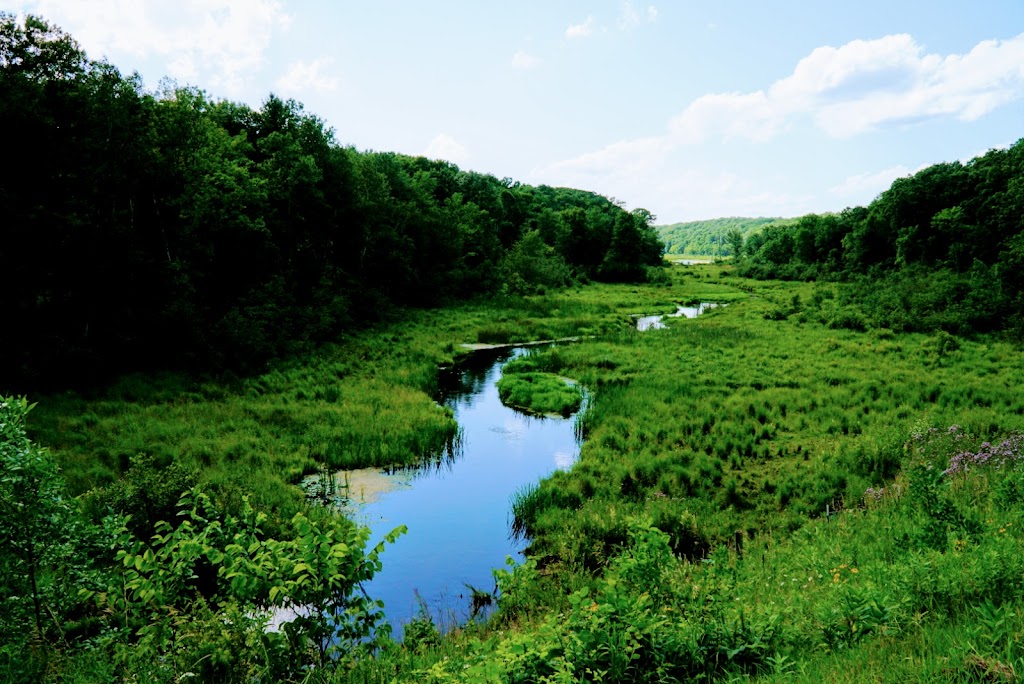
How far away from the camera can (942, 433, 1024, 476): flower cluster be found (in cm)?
1151

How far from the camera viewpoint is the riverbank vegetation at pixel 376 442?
572 centimetres

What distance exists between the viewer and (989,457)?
12.0 m

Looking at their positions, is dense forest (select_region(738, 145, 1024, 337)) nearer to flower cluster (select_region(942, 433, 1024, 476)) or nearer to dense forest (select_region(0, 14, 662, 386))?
flower cluster (select_region(942, 433, 1024, 476))

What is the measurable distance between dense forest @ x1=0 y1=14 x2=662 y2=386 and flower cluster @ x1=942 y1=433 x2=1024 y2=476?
83.3 ft

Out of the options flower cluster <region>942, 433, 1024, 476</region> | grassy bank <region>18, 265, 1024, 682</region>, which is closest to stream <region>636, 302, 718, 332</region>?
grassy bank <region>18, 265, 1024, 682</region>

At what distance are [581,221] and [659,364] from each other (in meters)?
71.2

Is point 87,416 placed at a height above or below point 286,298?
below

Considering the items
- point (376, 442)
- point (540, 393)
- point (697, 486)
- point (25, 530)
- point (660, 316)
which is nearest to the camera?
point (25, 530)

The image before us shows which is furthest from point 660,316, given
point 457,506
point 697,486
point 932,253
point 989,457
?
point 457,506

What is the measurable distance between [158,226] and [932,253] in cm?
7181

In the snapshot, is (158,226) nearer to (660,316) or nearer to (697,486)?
(697,486)

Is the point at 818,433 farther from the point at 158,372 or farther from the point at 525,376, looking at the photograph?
the point at 158,372

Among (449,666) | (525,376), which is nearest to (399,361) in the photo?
(525,376)

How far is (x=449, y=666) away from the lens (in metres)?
6.48
